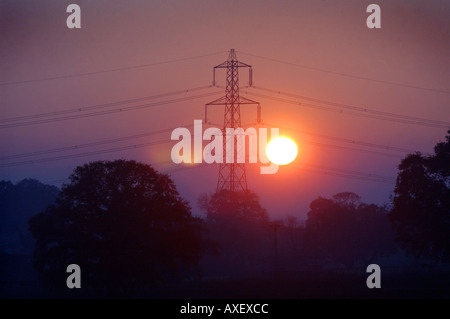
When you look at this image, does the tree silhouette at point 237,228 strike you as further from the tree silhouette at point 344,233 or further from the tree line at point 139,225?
the tree line at point 139,225

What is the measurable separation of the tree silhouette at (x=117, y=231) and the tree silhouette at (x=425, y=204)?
2154cm

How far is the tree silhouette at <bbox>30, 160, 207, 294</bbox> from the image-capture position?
2304 inches

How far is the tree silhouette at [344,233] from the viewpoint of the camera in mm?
111562

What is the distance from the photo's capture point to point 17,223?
197750 millimetres

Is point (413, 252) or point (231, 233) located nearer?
point (413, 252)

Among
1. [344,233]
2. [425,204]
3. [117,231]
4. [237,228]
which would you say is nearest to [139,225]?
[117,231]

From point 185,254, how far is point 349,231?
58.3 m

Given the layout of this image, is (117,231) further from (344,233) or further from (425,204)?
(344,233)

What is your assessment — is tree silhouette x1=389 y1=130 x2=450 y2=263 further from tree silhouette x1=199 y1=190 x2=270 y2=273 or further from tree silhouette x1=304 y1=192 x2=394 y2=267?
tree silhouette x1=304 y1=192 x2=394 y2=267

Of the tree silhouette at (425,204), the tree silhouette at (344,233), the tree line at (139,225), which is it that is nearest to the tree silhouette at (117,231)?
the tree line at (139,225)

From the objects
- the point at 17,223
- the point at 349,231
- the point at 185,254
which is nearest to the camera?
the point at 185,254
